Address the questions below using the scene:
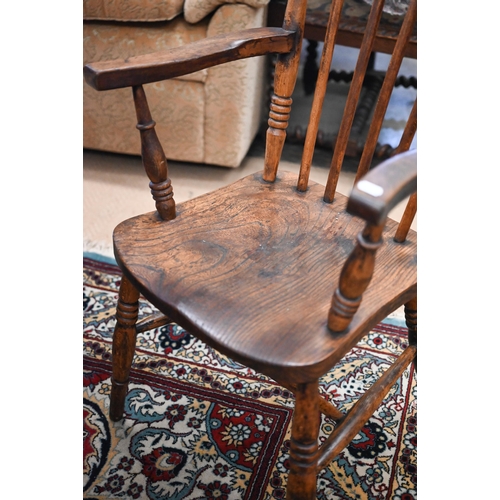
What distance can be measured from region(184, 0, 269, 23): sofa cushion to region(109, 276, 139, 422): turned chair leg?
3.27 feet

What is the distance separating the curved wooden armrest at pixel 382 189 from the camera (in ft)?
1.94

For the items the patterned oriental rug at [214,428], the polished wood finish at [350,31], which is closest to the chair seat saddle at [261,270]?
the patterned oriental rug at [214,428]

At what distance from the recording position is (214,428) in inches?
45.2

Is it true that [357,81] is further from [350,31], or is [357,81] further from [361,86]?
[350,31]

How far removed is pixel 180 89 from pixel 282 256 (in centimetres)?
110

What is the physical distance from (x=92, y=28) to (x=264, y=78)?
2.00 feet

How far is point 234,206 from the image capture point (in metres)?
1.00

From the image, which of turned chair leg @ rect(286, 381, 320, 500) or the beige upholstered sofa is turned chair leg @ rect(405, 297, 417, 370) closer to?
turned chair leg @ rect(286, 381, 320, 500)

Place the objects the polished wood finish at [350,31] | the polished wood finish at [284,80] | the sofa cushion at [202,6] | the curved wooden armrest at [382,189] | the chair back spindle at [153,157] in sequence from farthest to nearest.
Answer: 1. the polished wood finish at [350,31]
2. the sofa cushion at [202,6]
3. the polished wood finish at [284,80]
4. the chair back spindle at [153,157]
5. the curved wooden armrest at [382,189]

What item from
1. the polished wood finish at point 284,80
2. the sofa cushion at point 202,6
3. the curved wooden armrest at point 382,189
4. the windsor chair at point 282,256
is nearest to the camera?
the curved wooden armrest at point 382,189

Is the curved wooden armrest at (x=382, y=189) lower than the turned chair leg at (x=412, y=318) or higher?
higher

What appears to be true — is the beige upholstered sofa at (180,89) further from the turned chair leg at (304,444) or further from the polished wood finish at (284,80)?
the turned chair leg at (304,444)

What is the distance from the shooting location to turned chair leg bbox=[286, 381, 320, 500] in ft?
2.47

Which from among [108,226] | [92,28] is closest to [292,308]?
[108,226]
